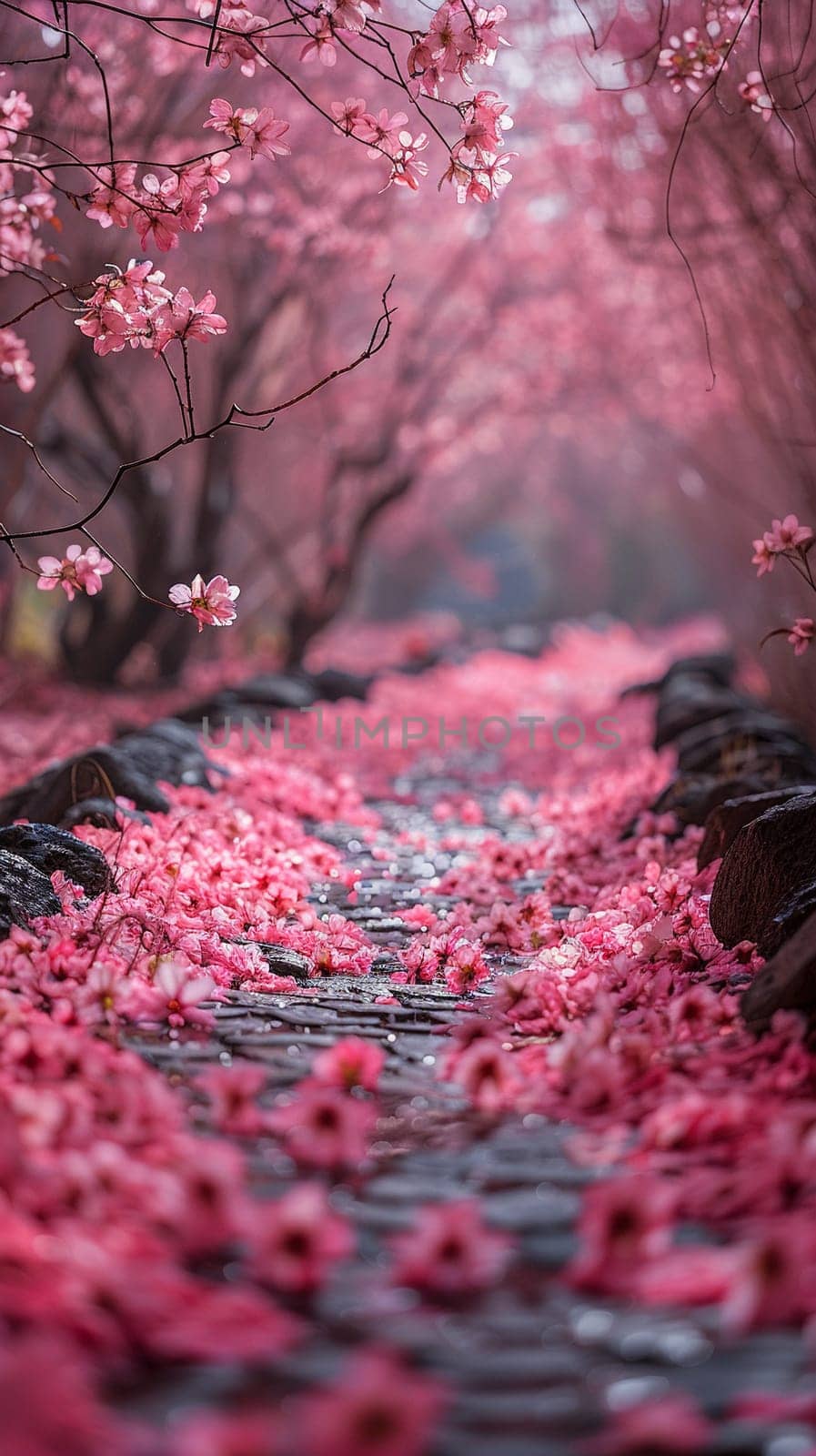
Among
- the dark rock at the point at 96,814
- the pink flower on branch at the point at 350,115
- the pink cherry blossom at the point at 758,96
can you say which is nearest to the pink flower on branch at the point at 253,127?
the pink flower on branch at the point at 350,115

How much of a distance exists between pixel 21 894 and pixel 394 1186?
1.89 meters

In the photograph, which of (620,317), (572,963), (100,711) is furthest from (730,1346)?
(620,317)

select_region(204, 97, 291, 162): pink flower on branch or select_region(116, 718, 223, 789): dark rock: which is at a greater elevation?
select_region(204, 97, 291, 162): pink flower on branch

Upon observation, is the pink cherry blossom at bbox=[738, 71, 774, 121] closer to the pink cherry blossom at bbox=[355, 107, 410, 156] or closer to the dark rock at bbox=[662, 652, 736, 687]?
the pink cherry blossom at bbox=[355, 107, 410, 156]

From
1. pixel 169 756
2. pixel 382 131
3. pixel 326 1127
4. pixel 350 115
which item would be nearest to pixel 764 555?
pixel 382 131

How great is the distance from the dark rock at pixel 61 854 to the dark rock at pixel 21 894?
0.52ft

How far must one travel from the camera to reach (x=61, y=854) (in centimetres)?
435

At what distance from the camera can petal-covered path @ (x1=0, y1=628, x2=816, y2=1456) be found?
69.7 inches

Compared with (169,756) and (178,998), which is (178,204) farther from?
(169,756)

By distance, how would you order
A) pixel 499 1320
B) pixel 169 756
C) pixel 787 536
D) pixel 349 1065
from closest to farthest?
pixel 499 1320
pixel 349 1065
pixel 787 536
pixel 169 756

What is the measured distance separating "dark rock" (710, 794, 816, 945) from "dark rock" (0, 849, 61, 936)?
7.58 ft

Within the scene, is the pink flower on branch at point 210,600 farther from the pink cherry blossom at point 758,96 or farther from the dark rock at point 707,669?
the dark rock at point 707,669

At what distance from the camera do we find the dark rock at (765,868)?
12.8 feet

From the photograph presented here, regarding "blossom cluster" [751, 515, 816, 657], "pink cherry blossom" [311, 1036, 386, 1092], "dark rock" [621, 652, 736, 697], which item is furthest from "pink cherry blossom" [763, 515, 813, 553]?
"dark rock" [621, 652, 736, 697]
